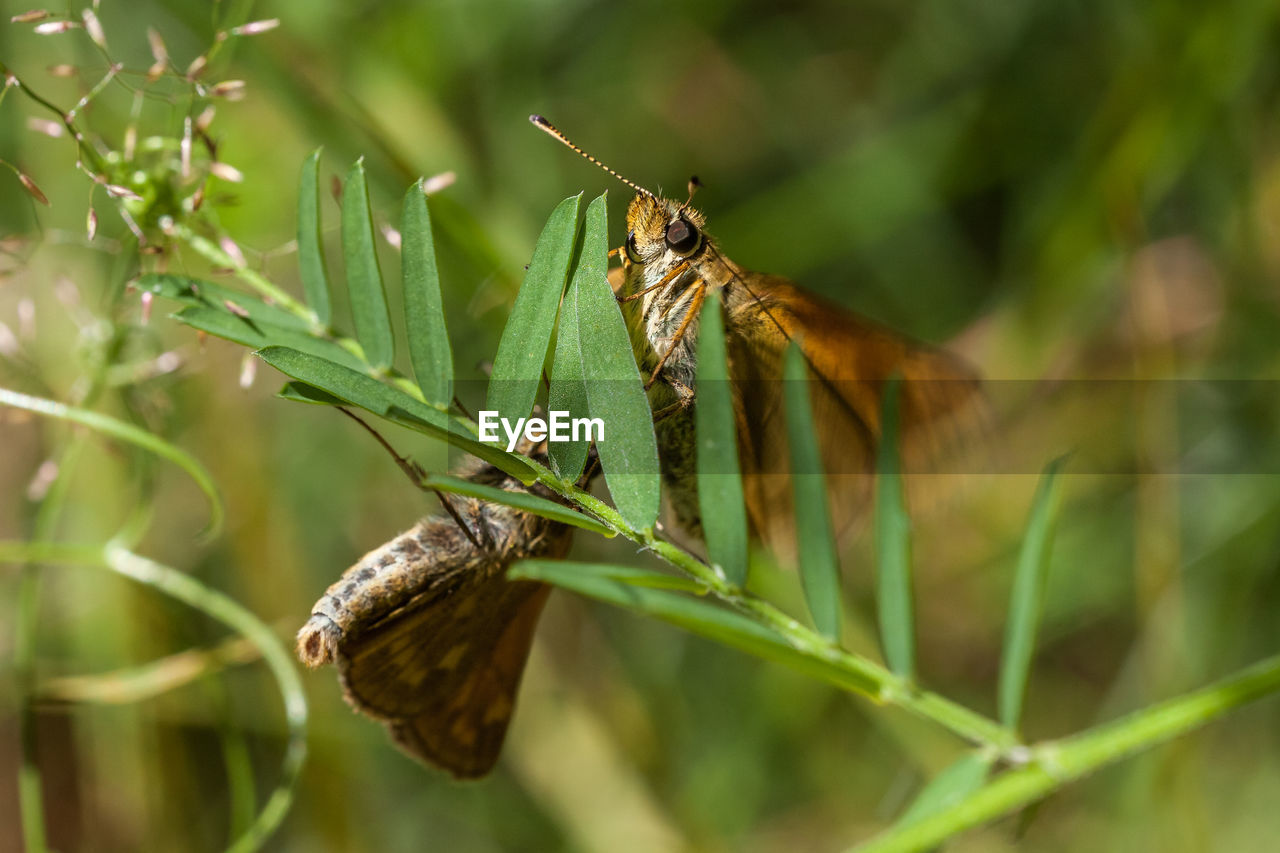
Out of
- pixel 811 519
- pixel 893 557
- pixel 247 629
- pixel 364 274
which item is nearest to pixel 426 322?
pixel 364 274

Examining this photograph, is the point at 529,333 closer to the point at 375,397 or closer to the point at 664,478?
the point at 375,397

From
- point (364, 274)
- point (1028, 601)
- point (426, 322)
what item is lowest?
point (1028, 601)

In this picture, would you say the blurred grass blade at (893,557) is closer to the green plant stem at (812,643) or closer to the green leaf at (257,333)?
the green plant stem at (812,643)

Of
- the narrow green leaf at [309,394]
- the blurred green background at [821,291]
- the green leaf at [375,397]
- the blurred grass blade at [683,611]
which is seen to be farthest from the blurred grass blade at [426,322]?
the blurred green background at [821,291]

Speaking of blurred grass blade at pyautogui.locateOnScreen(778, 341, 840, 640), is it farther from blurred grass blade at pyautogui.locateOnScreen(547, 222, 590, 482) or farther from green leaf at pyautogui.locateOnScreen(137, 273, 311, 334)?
green leaf at pyautogui.locateOnScreen(137, 273, 311, 334)

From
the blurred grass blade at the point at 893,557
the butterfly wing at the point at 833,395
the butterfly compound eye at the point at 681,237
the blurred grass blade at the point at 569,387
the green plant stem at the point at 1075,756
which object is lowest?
the green plant stem at the point at 1075,756

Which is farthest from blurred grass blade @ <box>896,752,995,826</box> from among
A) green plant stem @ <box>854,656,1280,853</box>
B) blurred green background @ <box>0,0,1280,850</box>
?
blurred green background @ <box>0,0,1280,850</box>

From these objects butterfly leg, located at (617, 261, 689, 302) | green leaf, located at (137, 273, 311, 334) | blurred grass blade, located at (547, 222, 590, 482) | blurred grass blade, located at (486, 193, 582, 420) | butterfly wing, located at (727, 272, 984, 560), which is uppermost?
green leaf, located at (137, 273, 311, 334)
